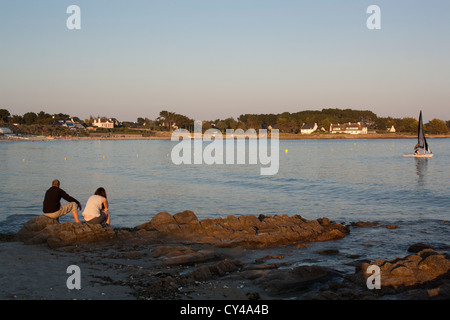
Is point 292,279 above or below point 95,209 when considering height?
below

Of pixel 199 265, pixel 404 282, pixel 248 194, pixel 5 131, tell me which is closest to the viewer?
pixel 404 282

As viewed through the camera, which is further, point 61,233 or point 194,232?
point 194,232

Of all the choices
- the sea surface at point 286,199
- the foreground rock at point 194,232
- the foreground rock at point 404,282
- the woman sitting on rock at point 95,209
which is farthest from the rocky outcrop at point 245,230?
the foreground rock at point 404,282

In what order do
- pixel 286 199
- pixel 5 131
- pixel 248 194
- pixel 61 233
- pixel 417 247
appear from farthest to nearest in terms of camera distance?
1. pixel 5 131
2. pixel 248 194
3. pixel 286 199
4. pixel 417 247
5. pixel 61 233

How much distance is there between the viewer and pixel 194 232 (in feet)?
53.8

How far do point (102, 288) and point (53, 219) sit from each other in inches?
267

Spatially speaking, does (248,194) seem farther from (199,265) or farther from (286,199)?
(199,265)

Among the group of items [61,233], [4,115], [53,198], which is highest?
[4,115]

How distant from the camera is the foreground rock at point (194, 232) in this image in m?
14.6

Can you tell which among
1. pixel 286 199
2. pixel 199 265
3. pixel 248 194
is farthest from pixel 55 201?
pixel 248 194

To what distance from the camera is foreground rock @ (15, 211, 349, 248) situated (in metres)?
14.6
